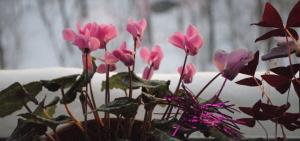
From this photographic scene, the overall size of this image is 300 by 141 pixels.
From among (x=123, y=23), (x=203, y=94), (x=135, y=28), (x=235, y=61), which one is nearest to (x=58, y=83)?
(x=135, y=28)

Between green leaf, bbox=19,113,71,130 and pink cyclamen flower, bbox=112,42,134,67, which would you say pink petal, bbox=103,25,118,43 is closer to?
pink cyclamen flower, bbox=112,42,134,67

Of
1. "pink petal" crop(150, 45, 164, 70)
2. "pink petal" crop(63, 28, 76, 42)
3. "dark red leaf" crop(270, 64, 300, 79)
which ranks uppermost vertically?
"pink petal" crop(63, 28, 76, 42)

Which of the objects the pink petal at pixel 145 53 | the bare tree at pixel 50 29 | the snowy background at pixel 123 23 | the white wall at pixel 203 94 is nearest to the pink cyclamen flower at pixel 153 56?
the pink petal at pixel 145 53

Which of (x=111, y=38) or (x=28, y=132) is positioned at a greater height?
(x=111, y=38)

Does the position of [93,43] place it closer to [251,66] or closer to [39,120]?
[39,120]

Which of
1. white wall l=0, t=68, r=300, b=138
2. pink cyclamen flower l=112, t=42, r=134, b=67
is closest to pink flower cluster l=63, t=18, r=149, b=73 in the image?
pink cyclamen flower l=112, t=42, r=134, b=67
